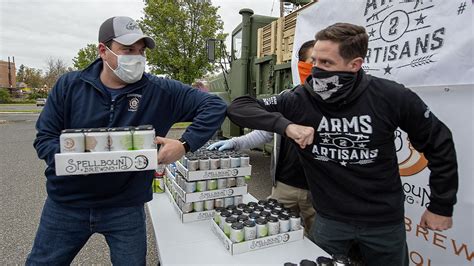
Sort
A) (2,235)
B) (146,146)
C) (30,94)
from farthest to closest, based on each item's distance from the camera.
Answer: (30,94) < (2,235) < (146,146)

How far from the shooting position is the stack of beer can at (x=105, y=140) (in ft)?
4.38

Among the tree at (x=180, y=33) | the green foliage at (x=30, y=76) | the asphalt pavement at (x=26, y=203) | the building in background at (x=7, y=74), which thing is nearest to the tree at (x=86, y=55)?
the tree at (x=180, y=33)

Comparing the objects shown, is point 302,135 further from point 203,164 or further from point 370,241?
point 203,164

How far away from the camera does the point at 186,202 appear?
2.07m

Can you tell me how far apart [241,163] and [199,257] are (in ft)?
2.51

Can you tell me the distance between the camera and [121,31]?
163 cm

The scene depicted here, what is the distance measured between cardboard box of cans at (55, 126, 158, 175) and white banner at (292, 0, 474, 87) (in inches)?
75.2

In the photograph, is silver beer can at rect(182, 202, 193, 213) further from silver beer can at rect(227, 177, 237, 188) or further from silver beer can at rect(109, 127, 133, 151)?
silver beer can at rect(109, 127, 133, 151)

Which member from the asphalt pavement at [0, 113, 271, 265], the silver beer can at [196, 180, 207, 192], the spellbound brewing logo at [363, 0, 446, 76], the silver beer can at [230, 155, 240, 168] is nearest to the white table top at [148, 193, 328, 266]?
the silver beer can at [196, 180, 207, 192]

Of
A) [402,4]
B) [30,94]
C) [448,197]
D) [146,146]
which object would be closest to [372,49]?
[402,4]

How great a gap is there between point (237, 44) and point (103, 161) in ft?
19.5

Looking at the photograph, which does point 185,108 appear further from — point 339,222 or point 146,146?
point 339,222

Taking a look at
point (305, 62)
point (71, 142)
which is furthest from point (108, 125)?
point (305, 62)

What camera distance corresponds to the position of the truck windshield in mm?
6656
